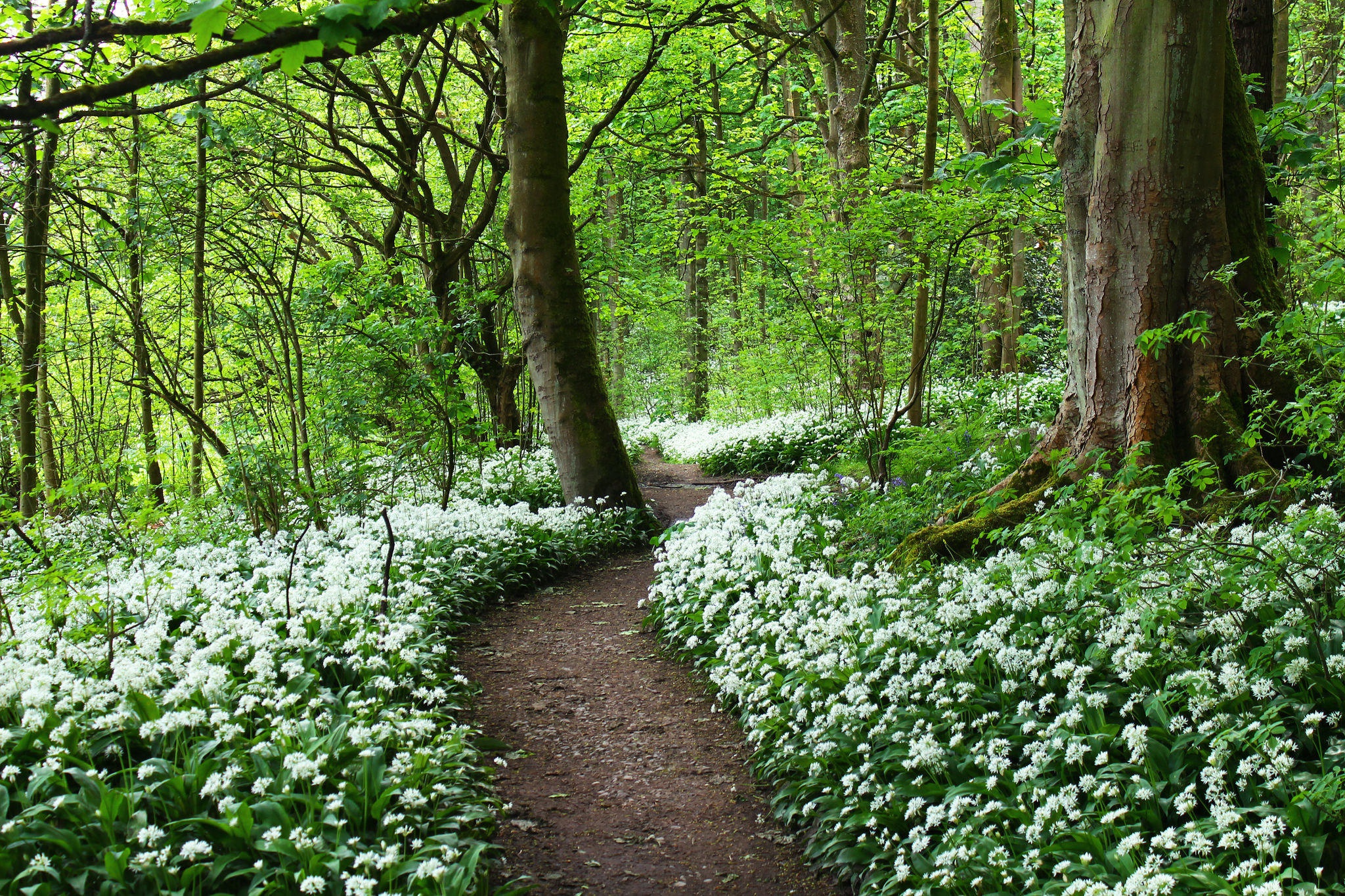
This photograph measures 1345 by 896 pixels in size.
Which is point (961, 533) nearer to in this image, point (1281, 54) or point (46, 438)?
point (1281, 54)

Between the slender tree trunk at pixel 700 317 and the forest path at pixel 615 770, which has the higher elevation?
the slender tree trunk at pixel 700 317

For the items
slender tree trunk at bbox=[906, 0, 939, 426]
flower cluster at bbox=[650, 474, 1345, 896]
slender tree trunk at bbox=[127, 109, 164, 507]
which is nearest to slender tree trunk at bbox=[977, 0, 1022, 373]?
slender tree trunk at bbox=[906, 0, 939, 426]

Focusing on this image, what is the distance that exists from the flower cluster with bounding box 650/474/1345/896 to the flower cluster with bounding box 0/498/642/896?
5.51ft

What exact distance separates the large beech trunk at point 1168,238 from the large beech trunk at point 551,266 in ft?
19.0

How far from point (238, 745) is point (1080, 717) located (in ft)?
11.9

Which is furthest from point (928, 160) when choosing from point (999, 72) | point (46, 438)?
point (46, 438)

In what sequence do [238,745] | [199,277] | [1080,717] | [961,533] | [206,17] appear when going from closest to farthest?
[206,17] → [1080,717] → [238,745] → [961,533] → [199,277]

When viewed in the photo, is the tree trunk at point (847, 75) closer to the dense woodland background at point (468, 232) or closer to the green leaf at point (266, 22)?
the dense woodland background at point (468, 232)

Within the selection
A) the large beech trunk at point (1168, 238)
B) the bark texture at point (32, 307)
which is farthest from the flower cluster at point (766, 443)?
the bark texture at point (32, 307)

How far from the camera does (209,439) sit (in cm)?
906

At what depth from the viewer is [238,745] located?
3.79 meters

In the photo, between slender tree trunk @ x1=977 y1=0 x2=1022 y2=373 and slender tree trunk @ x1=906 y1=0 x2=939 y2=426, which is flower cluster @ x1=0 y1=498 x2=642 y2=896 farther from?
slender tree trunk @ x1=977 y1=0 x2=1022 y2=373

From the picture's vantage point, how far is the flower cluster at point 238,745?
122 inches

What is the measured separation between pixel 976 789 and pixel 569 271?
815cm
